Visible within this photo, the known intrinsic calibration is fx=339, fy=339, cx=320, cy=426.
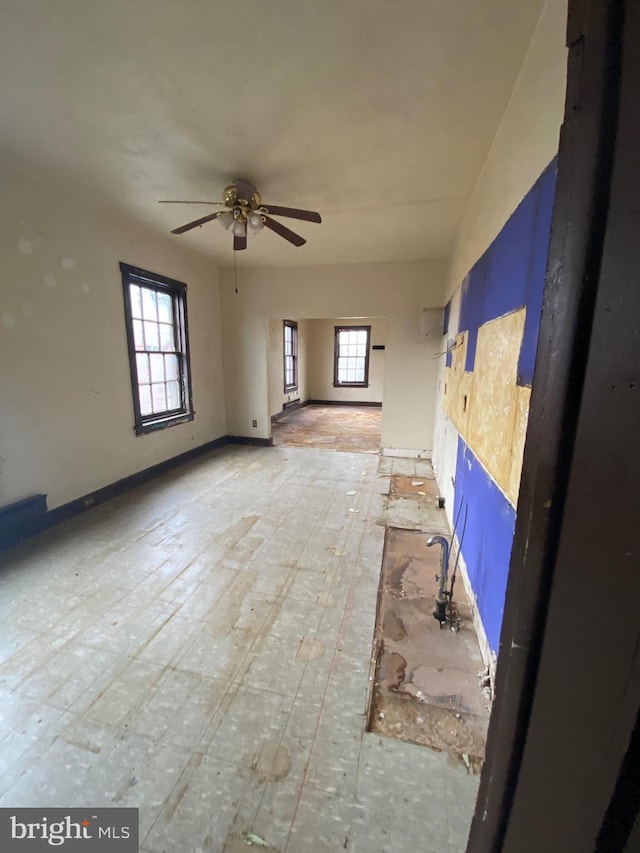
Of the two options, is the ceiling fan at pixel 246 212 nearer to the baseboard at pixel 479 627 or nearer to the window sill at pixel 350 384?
the baseboard at pixel 479 627

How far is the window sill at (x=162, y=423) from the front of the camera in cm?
371

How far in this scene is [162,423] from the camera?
13.3 ft

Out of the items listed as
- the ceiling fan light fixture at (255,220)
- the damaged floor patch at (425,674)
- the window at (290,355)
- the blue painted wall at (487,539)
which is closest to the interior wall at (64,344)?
the ceiling fan light fixture at (255,220)

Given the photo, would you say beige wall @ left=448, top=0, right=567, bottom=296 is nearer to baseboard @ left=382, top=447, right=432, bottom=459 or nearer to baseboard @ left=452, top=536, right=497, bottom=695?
baseboard @ left=452, top=536, right=497, bottom=695

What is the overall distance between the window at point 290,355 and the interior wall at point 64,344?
391 centimetres

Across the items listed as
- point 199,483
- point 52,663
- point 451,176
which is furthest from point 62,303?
point 451,176

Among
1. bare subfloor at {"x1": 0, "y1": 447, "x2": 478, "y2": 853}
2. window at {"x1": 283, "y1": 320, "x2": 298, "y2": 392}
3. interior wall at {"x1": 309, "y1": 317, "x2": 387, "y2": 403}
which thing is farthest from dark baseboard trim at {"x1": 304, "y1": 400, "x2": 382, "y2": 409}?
bare subfloor at {"x1": 0, "y1": 447, "x2": 478, "y2": 853}

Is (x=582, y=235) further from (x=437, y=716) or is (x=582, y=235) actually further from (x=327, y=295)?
(x=327, y=295)

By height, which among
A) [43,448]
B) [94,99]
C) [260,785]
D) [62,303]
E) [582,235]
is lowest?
[260,785]

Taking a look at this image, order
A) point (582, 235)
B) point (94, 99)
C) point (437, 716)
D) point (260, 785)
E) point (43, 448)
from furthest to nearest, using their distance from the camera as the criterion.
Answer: point (43, 448) < point (94, 99) < point (437, 716) < point (260, 785) < point (582, 235)

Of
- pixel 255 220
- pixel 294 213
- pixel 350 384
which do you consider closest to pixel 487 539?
pixel 294 213

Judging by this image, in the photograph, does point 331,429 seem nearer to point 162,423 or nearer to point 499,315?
point 162,423

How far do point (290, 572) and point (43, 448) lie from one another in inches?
87.1

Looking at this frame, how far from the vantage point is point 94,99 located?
1.74 m
